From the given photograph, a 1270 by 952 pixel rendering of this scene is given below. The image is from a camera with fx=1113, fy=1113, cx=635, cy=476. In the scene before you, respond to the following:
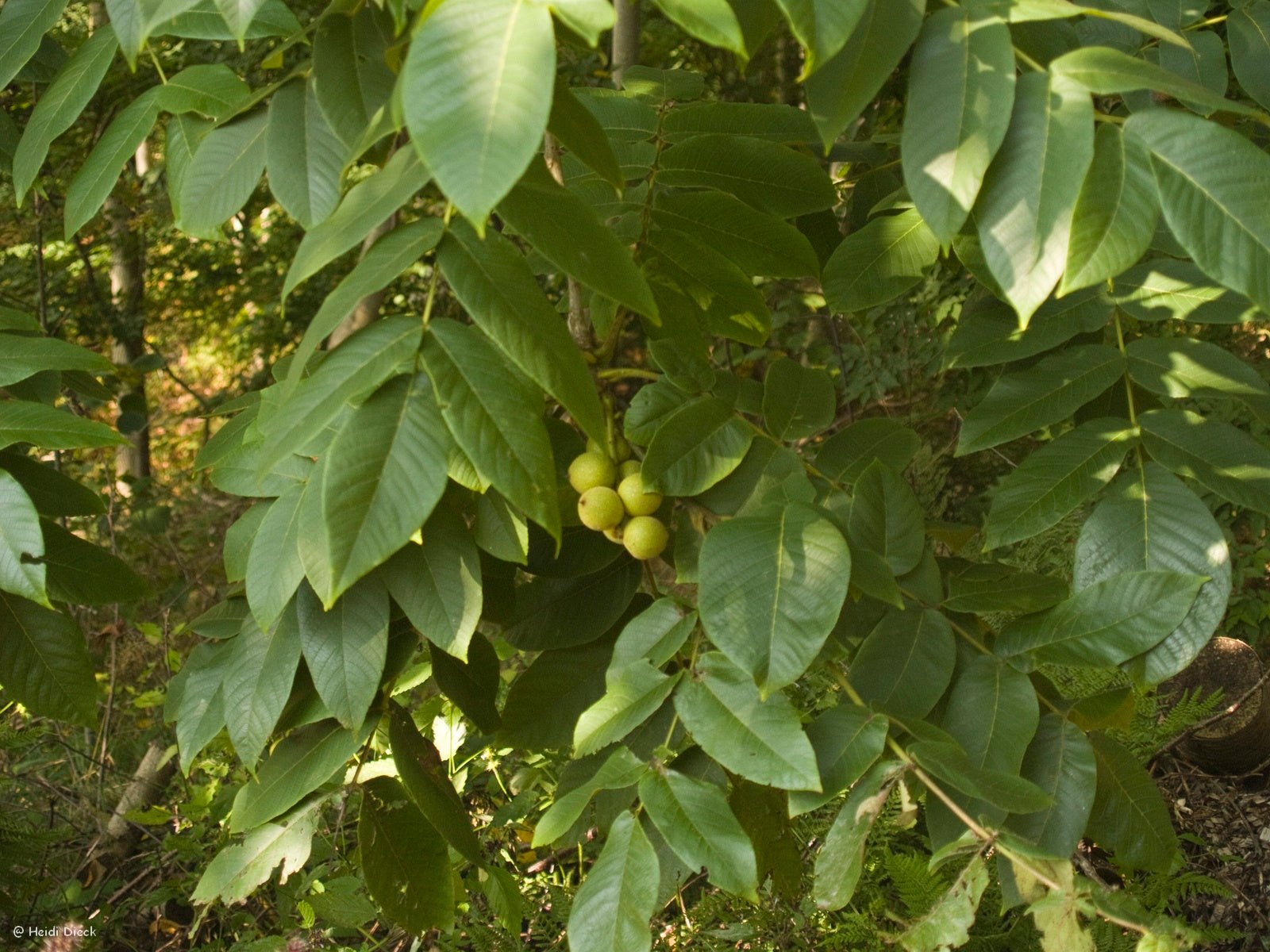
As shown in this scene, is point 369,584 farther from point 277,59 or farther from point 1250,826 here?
point 1250,826

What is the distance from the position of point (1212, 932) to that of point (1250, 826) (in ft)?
3.31

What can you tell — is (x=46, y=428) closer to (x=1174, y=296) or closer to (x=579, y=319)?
(x=579, y=319)

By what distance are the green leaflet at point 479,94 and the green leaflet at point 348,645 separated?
1.97 feet

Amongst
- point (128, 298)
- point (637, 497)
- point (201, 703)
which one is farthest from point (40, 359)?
point (128, 298)

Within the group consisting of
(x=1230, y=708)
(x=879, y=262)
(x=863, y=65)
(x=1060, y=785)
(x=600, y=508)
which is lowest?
(x=1230, y=708)

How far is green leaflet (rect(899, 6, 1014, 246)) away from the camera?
103 centimetres

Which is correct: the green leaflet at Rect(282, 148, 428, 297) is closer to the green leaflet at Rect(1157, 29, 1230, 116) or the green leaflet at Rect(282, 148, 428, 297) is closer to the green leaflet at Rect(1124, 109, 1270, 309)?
the green leaflet at Rect(1124, 109, 1270, 309)

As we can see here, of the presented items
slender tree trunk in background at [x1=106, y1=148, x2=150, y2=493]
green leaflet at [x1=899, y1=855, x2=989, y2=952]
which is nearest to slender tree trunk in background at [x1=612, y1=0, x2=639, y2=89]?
slender tree trunk in background at [x1=106, y1=148, x2=150, y2=493]

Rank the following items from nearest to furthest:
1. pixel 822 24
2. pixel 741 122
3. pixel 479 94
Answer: pixel 479 94
pixel 822 24
pixel 741 122

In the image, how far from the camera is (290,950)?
2293 mm

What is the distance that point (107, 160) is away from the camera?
1596 mm

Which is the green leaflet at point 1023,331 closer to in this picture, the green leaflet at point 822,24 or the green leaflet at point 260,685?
the green leaflet at point 822,24

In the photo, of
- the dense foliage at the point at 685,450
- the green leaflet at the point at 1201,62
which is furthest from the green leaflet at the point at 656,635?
the green leaflet at the point at 1201,62

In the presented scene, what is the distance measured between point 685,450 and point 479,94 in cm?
59
